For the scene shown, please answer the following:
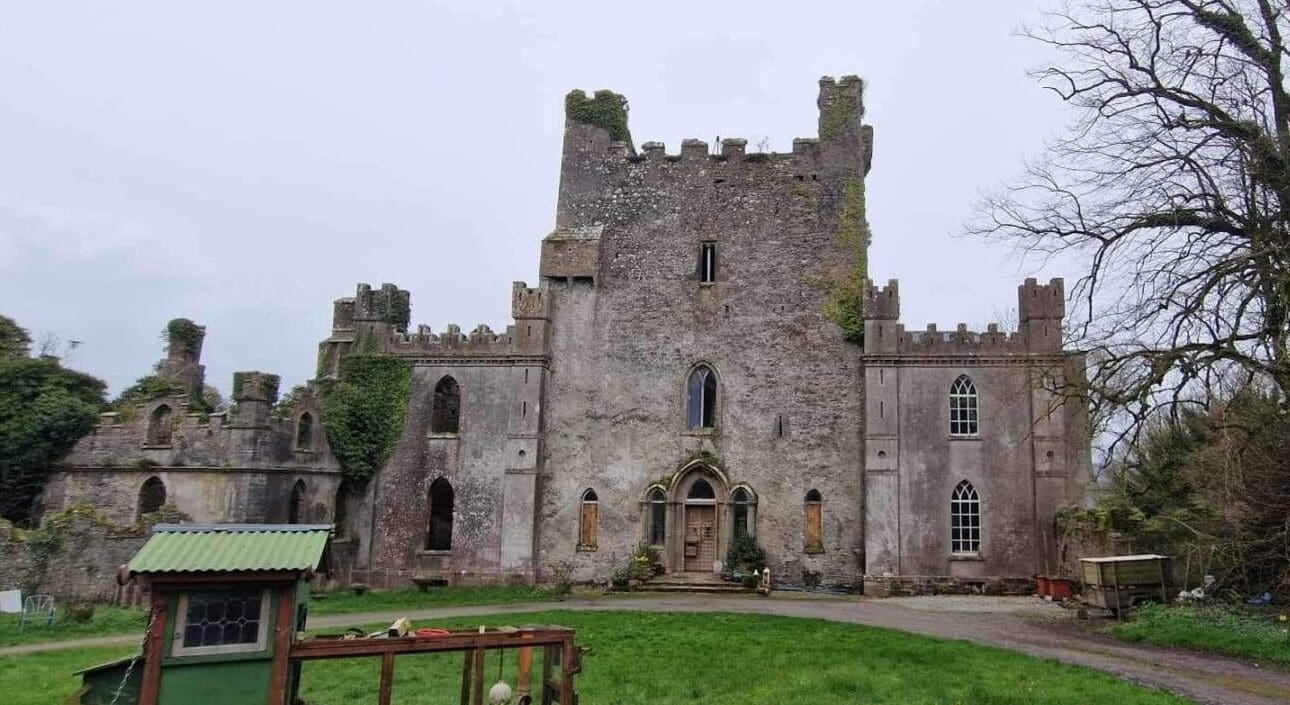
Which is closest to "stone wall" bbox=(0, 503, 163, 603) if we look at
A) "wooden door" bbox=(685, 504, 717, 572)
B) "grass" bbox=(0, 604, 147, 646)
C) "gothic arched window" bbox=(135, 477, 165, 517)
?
"grass" bbox=(0, 604, 147, 646)

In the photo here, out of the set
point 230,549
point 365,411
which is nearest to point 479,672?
point 230,549

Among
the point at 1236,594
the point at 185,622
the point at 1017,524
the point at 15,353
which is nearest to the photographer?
the point at 185,622

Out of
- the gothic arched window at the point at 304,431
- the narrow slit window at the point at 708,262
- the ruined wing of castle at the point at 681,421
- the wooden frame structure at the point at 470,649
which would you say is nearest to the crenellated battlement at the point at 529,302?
the ruined wing of castle at the point at 681,421

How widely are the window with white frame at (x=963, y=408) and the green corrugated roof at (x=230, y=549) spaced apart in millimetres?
20014

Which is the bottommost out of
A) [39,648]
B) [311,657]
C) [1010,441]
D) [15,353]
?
[39,648]

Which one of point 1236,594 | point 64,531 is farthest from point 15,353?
Answer: point 1236,594

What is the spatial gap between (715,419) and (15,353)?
20990mm

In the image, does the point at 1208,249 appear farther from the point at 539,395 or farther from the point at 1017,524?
the point at 539,395

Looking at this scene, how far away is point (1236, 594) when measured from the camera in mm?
16984

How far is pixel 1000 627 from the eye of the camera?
56.1ft

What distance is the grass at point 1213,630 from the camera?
1370cm

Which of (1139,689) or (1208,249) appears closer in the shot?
(1139,689)

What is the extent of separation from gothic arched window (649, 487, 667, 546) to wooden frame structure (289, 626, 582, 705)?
54.6 feet

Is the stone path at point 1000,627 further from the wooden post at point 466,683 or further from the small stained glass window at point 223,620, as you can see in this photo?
the small stained glass window at point 223,620
